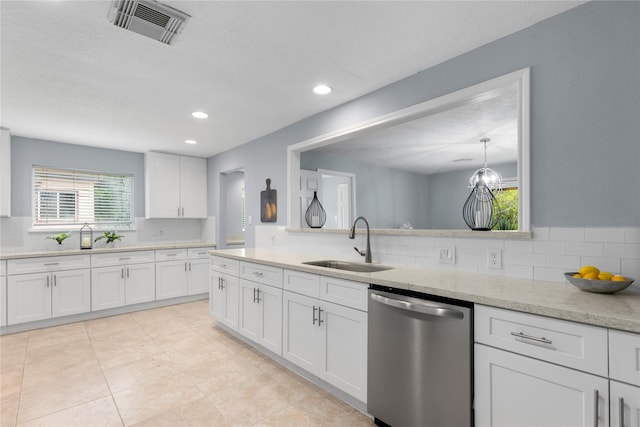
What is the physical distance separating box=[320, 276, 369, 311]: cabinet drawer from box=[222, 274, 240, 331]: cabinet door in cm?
128

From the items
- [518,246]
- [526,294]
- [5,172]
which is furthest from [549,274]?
[5,172]

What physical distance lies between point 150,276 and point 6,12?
140 inches

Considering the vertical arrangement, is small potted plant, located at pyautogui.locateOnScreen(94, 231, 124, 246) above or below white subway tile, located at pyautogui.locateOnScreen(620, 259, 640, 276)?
below

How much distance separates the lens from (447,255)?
2236mm

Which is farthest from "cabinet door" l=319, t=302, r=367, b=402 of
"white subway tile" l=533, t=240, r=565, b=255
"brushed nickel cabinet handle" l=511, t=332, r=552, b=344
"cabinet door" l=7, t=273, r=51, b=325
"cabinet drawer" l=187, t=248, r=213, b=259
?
"cabinet door" l=7, t=273, r=51, b=325

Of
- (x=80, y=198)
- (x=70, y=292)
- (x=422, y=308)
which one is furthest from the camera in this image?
(x=80, y=198)

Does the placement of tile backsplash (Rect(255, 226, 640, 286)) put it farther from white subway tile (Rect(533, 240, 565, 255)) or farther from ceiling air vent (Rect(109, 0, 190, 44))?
ceiling air vent (Rect(109, 0, 190, 44))

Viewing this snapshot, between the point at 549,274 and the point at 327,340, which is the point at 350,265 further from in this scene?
the point at 549,274

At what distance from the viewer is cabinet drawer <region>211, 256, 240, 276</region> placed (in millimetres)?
3216

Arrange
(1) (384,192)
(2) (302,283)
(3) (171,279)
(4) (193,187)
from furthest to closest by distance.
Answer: (1) (384,192), (4) (193,187), (3) (171,279), (2) (302,283)

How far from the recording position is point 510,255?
192 cm

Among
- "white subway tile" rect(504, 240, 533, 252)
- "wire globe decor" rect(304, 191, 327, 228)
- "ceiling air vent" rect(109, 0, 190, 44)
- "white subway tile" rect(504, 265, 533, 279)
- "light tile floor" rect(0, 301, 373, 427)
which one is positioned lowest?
"light tile floor" rect(0, 301, 373, 427)

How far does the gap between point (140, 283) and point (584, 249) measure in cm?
487

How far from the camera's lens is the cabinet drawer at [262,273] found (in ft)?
8.70
